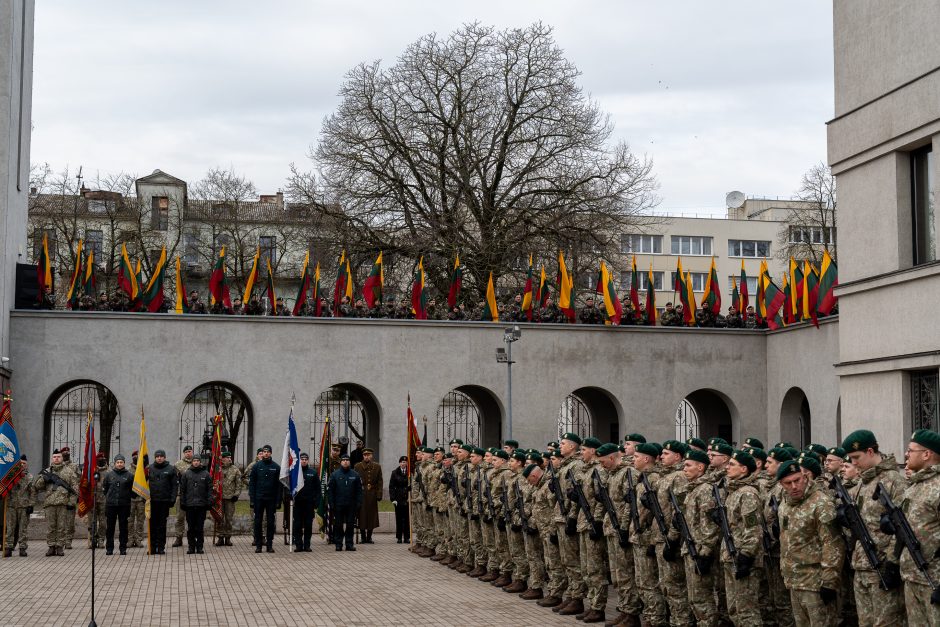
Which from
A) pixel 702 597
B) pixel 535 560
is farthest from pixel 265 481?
pixel 702 597

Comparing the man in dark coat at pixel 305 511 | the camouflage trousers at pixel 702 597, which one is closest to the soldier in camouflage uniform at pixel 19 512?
the man in dark coat at pixel 305 511

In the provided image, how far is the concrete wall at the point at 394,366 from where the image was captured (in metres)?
30.9

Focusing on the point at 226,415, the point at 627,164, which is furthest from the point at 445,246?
the point at 226,415

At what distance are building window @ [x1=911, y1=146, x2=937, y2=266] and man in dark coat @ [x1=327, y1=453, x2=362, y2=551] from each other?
35.4ft

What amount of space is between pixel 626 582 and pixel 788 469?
3.47m

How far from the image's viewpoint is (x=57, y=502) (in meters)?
20.8

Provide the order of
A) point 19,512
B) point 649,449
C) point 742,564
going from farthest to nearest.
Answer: point 19,512
point 649,449
point 742,564

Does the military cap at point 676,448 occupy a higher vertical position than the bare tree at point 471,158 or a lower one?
lower

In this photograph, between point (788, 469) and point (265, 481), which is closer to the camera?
point (788, 469)

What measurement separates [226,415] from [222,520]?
26718 millimetres

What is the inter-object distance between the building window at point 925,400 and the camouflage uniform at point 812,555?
10904mm

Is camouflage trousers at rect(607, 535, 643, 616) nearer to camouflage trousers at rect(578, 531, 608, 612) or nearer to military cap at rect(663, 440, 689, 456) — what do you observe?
camouflage trousers at rect(578, 531, 608, 612)

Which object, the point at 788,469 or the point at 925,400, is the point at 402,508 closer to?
the point at 925,400

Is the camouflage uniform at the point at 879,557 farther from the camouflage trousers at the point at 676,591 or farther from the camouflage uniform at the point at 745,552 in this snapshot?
the camouflage trousers at the point at 676,591
